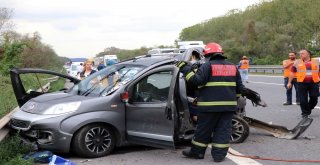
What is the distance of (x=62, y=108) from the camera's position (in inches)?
263

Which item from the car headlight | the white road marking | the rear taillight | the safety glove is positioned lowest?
the white road marking

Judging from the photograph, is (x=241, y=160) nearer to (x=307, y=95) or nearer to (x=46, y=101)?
(x=46, y=101)

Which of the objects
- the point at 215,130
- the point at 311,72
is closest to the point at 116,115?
the point at 215,130

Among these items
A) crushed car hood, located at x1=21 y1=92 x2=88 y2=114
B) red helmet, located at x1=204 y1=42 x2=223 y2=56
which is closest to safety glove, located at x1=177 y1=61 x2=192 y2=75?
red helmet, located at x1=204 y1=42 x2=223 y2=56

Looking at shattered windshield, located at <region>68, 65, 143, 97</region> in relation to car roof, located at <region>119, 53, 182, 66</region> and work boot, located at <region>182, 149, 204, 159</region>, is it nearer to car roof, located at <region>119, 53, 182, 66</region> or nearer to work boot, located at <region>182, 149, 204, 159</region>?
car roof, located at <region>119, 53, 182, 66</region>

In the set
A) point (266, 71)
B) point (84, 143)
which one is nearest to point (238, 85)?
point (84, 143)

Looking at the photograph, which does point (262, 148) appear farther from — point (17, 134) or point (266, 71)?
point (266, 71)

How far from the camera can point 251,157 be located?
6742mm

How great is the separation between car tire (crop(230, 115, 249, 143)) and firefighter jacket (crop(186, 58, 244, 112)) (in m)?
1.25

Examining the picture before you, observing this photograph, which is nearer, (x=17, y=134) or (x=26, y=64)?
(x=17, y=134)

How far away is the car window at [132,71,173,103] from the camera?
22.8ft

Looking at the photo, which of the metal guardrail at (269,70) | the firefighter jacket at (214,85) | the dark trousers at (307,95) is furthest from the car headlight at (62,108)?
the metal guardrail at (269,70)

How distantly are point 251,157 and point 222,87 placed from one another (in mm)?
1201

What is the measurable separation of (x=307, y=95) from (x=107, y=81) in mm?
5125
